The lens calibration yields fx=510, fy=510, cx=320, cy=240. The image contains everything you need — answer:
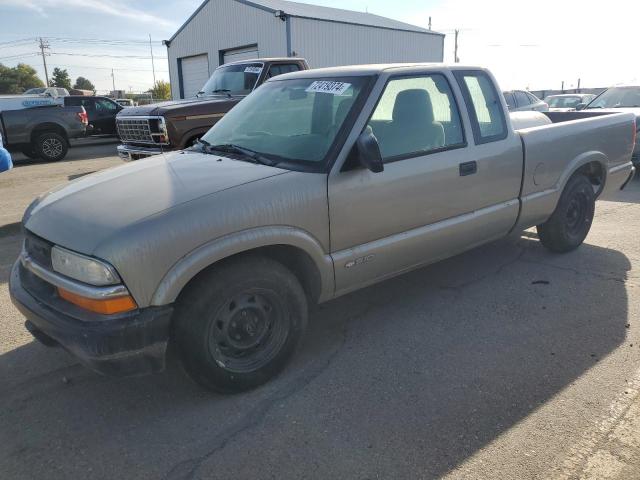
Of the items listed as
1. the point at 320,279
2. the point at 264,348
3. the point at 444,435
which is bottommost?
the point at 444,435

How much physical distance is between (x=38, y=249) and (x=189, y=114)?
5.98 meters

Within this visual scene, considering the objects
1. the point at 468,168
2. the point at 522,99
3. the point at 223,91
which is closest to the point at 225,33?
the point at 522,99

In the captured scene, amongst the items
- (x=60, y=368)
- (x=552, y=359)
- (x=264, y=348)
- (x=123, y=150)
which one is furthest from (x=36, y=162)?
(x=552, y=359)

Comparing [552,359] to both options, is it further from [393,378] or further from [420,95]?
[420,95]

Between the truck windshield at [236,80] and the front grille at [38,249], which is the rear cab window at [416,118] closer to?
the front grille at [38,249]

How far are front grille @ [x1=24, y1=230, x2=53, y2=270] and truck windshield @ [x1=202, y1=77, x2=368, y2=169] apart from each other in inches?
54.1

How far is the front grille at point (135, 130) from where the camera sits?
870 cm

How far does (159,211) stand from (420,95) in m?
2.14

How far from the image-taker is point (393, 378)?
3.10 m

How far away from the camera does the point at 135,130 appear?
9039 millimetres

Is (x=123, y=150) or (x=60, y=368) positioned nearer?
(x=60, y=368)

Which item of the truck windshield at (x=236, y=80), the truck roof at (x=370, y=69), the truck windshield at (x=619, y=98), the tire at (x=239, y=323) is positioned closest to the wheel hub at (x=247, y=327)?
the tire at (x=239, y=323)

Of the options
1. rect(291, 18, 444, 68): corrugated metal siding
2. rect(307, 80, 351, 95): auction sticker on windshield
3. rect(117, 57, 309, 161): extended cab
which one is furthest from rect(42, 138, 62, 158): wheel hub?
rect(307, 80, 351, 95): auction sticker on windshield

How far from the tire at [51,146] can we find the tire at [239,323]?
1304 cm
